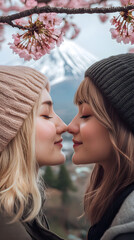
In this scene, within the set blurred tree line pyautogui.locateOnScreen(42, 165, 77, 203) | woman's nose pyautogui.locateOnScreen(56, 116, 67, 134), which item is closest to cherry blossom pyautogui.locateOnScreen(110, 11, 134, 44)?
woman's nose pyautogui.locateOnScreen(56, 116, 67, 134)

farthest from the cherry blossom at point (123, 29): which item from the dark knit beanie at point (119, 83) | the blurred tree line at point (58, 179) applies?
the blurred tree line at point (58, 179)

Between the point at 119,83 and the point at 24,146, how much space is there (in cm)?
53

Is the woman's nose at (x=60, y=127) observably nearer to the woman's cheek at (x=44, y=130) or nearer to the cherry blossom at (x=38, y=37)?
the woman's cheek at (x=44, y=130)

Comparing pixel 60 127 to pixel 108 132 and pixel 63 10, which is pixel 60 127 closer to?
pixel 108 132

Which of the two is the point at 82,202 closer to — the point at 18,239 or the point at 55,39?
the point at 18,239

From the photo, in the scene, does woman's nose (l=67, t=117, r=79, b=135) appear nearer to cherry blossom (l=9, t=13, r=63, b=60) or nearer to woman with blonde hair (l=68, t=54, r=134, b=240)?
woman with blonde hair (l=68, t=54, r=134, b=240)

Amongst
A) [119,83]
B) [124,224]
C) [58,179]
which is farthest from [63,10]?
[58,179]

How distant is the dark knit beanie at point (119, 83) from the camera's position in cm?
123

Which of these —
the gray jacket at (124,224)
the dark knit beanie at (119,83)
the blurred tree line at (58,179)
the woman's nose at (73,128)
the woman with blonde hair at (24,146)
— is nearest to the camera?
the gray jacket at (124,224)

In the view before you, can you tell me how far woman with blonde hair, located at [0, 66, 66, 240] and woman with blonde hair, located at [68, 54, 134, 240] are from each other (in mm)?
156

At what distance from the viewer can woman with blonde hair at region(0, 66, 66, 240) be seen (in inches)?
44.1

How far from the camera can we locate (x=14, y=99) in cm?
126

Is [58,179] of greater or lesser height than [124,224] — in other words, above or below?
below

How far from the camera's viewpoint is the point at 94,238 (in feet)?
4.03
